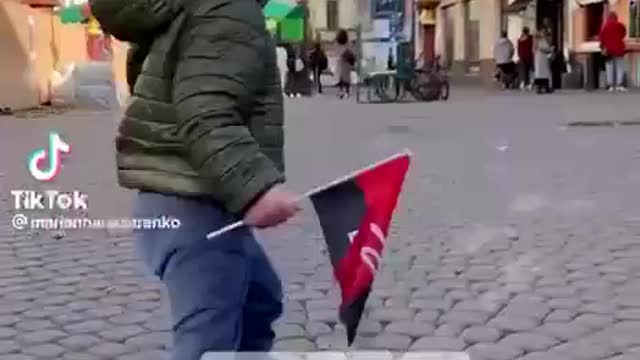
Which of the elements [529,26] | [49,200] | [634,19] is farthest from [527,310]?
[529,26]

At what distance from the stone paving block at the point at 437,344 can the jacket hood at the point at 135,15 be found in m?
2.30

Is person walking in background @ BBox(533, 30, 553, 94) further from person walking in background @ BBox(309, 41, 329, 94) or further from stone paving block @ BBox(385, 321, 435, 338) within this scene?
stone paving block @ BBox(385, 321, 435, 338)

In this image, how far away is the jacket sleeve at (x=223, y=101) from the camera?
98.3 inches

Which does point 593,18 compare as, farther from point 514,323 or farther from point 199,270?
point 199,270

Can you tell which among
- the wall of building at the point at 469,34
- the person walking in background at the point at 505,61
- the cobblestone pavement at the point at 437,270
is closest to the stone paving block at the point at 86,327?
the cobblestone pavement at the point at 437,270

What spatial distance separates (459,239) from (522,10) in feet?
114

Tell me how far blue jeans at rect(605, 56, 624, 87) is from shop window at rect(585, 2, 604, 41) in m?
3.61

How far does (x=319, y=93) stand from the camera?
3684 cm

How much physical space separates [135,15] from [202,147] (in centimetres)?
32

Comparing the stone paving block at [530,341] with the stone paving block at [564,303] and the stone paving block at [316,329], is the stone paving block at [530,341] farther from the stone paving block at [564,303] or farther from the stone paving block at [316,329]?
the stone paving block at [316,329]

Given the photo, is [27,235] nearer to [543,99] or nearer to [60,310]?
[60,310]

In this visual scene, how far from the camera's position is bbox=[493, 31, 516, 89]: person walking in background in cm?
3484

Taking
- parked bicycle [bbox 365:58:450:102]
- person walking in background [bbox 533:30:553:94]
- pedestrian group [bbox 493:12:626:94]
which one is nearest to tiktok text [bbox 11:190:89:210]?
parked bicycle [bbox 365:58:450:102]

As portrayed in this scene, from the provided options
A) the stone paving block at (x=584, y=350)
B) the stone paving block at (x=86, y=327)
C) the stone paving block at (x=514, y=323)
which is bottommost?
the stone paving block at (x=514, y=323)
